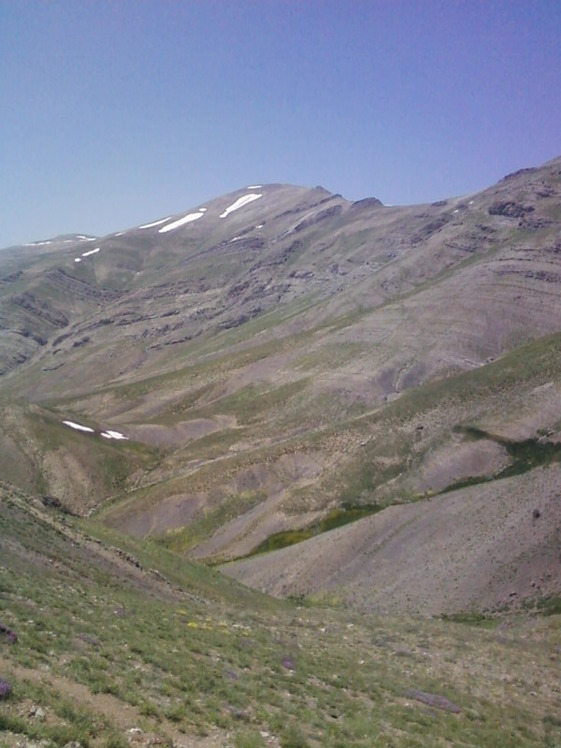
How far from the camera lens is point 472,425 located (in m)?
60.3

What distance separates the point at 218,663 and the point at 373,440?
48.2 metres

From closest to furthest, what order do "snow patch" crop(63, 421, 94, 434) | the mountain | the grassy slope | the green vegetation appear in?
the grassy slope
the mountain
the green vegetation
"snow patch" crop(63, 421, 94, 434)

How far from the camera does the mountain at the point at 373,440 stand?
4212 cm

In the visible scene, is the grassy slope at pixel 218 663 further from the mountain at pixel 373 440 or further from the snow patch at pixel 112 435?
the snow patch at pixel 112 435

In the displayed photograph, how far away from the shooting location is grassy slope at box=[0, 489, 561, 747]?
11.4 m

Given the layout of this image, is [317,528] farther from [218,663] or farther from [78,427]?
[78,427]

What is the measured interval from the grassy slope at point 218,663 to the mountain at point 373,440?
10.7 metres

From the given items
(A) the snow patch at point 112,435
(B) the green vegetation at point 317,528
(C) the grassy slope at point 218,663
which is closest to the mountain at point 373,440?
(B) the green vegetation at point 317,528

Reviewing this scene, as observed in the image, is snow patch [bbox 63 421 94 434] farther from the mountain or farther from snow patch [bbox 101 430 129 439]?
snow patch [bbox 101 430 129 439]

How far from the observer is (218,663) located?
54.1 feet

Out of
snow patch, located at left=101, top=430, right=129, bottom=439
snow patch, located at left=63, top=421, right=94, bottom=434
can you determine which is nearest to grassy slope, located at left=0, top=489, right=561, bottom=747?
snow patch, located at left=63, top=421, right=94, bottom=434

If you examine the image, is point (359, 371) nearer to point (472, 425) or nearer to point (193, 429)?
point (193, 429)

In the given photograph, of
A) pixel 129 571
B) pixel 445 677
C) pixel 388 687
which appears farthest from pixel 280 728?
pixel 129 571

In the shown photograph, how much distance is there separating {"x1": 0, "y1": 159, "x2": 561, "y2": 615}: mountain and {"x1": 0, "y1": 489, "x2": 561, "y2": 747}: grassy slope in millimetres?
10689
